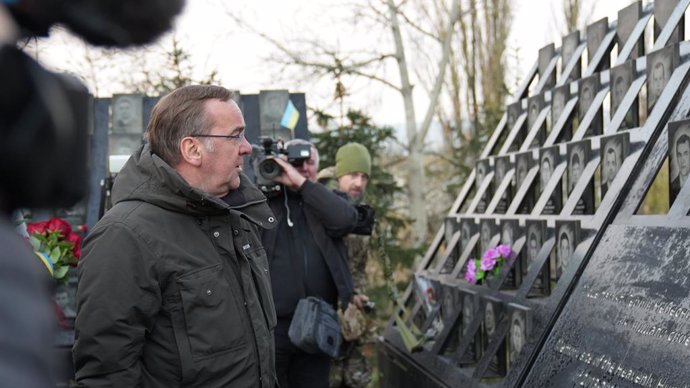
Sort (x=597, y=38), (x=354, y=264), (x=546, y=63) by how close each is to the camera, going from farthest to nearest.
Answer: (x=546, y=63), (x=597, y=38), (x=354, y=264)

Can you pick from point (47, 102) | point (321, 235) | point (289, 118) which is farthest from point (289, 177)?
point (47, 102)

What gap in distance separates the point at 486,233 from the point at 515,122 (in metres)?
1.12

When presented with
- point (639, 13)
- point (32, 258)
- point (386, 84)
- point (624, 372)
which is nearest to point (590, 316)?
point (624, 372)

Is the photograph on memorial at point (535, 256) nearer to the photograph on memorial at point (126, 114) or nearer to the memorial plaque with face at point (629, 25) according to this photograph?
the memorial plaque with face at point (629, 25)

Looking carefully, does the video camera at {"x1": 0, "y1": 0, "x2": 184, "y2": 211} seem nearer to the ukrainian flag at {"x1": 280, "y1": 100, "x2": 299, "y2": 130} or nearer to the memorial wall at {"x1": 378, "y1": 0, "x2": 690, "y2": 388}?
the memorial wall at {"x1": 378, "y1": 0, "x2": 690, "y2": 388}

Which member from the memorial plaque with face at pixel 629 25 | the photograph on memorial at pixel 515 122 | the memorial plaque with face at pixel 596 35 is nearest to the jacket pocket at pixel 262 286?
the memorial plaque with face at pixel 629 25

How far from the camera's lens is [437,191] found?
20125mm

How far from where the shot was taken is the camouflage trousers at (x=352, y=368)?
20.1 feet

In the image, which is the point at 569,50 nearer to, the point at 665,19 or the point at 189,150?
the point at 665,19

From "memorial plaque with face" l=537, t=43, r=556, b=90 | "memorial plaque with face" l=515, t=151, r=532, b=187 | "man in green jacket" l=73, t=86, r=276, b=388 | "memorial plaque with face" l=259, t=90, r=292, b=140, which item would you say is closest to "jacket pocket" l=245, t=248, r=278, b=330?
"man in green jacket" l=73, t=86, r=276, b=388

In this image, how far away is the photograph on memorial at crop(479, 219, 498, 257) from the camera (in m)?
6.00

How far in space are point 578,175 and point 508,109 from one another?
2.01 m

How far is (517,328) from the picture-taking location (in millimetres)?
4844

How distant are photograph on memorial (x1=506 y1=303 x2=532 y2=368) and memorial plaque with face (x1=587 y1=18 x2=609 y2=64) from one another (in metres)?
2.05
